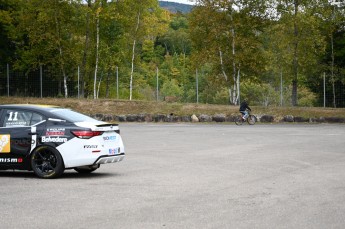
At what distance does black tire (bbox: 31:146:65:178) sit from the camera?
Result: 13523 mm

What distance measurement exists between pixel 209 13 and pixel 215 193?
130 ft

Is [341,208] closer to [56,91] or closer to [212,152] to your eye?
[212,152]

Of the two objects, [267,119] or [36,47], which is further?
[36,47]

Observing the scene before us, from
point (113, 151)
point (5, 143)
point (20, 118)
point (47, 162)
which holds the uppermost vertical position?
point (20, 118)

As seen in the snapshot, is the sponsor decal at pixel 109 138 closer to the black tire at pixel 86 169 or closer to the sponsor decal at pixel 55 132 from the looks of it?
the sponsor decal at pixel 55 132

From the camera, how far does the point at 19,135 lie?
1390cm

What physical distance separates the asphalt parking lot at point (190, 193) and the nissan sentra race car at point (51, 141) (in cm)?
36

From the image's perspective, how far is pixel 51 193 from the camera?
37.3 ft

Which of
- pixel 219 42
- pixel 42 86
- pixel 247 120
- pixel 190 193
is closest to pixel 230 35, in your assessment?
pixel 219 42

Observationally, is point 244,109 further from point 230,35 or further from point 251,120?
point 230,35

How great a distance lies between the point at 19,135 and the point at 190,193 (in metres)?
4.35

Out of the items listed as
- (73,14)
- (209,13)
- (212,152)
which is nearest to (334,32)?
(209,13)

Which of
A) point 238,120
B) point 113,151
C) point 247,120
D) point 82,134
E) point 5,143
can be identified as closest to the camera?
point 82,134

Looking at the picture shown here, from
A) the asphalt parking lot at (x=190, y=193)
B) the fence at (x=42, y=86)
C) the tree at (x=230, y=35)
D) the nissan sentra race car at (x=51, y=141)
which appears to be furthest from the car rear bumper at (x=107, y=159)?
the tree at (x=230, y=35)
